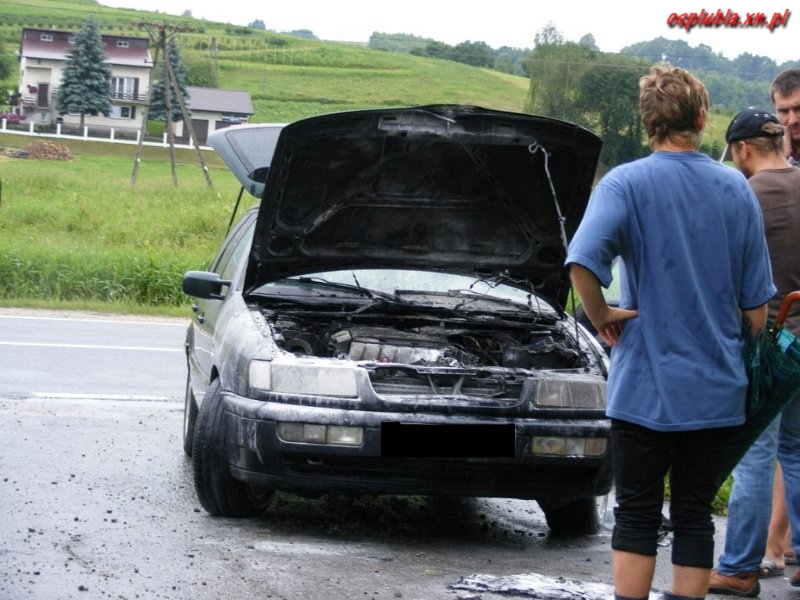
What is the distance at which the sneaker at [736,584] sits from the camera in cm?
495

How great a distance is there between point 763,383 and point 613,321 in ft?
1.69

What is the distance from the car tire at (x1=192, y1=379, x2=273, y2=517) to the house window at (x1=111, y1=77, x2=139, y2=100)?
274 feet

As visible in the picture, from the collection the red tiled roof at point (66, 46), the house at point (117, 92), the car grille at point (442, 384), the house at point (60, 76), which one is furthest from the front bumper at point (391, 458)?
the red tiled roof at point (66, 46)

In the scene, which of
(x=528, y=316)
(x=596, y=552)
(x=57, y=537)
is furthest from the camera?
(x=528, y=316)

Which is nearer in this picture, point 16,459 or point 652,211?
point 652,211

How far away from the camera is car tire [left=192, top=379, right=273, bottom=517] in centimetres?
576

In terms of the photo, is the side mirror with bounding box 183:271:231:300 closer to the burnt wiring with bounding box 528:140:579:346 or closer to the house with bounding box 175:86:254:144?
the burnt wiring with bounding box 528:140:579:346

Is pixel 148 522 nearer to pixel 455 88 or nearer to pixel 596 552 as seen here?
pixel 596 552

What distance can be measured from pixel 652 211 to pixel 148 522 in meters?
3.02

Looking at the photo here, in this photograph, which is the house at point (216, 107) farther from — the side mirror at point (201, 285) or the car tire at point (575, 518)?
the car tire at point (575, 518)

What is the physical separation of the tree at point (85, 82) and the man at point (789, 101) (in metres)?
80.4

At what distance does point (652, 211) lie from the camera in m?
3.91

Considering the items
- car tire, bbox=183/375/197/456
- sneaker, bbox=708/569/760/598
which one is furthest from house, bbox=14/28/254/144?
sneaker, bbox=708/569/760/598

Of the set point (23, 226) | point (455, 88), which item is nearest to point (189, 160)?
point (455, 88)
